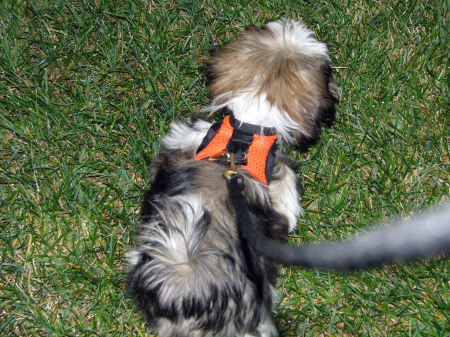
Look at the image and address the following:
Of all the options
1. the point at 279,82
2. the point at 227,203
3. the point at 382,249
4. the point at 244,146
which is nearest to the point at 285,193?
the point at 244,146

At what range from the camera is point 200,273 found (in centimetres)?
229

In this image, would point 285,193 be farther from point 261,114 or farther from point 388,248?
point 388,248

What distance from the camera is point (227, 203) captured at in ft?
8.52

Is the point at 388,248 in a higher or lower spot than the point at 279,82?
higher

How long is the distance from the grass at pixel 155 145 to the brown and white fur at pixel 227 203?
1.12 feet

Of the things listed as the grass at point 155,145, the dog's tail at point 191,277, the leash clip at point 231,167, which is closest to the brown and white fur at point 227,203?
the dog's tail at point 191,277

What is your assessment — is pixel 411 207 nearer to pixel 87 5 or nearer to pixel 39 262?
pixel 39 262

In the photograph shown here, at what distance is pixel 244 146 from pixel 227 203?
0.41m

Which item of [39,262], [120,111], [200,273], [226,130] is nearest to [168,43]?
[120,111]

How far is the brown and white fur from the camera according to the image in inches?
92.0

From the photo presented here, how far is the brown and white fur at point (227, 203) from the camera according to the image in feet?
7.66

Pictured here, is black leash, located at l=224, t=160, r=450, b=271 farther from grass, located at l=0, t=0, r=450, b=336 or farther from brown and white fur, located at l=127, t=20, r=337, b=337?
grass, located at l=0, t=0, r=450, b=336

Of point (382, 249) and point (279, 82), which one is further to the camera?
point (279, 82)

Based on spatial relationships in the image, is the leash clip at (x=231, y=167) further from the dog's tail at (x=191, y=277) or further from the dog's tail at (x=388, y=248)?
the dog's tail at (x=388, y=248)
